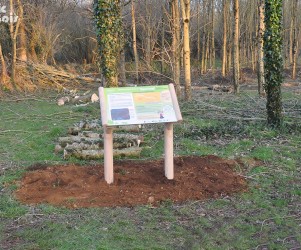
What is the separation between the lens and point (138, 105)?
6246 millimetres

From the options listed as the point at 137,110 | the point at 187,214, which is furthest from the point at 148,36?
the point at 187,214

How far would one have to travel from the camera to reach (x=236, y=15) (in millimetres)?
17188

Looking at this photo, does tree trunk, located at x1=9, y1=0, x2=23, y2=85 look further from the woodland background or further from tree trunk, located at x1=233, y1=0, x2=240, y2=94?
tree trunk, located at x1=233, y1=0, x2=240, y2=94

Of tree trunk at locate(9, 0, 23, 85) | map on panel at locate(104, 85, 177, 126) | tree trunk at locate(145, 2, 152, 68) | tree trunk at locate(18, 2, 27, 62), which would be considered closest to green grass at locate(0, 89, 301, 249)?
map on panel at locate(104, 85, 177, 126)

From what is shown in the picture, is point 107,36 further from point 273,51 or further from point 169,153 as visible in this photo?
point 169,153

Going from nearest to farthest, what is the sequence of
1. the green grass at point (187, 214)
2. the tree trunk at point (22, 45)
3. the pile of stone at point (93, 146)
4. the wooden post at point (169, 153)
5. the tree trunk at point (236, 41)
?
1. the green grass at point (187, 214)
2. the wooden post at point (169, 153)
3. the pile of stone at point (93, 146)
4. the tree trunk at point (236, 41)
5. the tree trunk at point (22, 45)

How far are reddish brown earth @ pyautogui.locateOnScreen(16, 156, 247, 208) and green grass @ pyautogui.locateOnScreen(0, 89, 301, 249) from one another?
0.64 feet

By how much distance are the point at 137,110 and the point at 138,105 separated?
0.35 feet

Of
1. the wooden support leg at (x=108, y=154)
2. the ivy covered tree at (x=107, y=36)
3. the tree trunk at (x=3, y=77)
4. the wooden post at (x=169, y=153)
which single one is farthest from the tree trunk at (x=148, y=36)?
the wooden support leg at (x=108, y=154)

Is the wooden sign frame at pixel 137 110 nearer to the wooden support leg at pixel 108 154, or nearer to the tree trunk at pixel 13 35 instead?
the wooden support leg at pixel 108 154

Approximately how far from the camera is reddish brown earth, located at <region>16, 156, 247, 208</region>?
591 cm

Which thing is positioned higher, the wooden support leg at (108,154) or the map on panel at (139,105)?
the map on panel at (139,105)

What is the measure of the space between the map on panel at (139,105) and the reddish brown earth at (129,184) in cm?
99

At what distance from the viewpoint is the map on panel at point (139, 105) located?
605 centimetres
